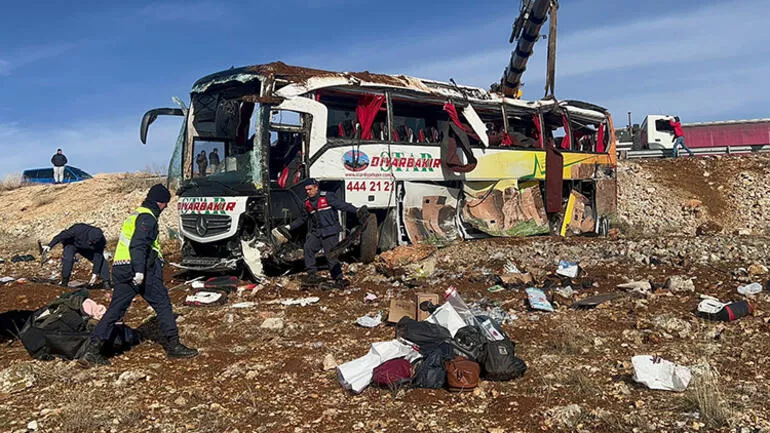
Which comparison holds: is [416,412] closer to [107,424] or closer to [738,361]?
[107,424]

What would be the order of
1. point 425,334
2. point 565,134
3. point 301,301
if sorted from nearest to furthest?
point 425,334 → point 301,301 → point 565,134

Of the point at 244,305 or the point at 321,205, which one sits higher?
the point at 321,205

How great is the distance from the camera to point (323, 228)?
8.87 meters

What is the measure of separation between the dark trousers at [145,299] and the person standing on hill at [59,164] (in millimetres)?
22887

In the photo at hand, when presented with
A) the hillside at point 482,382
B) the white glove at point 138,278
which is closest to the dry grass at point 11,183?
the hillside at point 482,382

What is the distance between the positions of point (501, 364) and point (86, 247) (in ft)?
25.0

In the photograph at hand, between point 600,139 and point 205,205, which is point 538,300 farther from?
point 600,139

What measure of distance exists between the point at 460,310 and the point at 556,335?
948 millimetres

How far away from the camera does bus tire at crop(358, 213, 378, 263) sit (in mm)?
10266

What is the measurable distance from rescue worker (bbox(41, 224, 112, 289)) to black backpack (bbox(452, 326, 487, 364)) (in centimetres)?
682

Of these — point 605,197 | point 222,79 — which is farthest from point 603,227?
point 222,79

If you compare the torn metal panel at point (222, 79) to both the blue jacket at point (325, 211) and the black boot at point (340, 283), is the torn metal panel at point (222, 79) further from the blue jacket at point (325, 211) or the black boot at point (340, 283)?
the black boot at point (340, 283)

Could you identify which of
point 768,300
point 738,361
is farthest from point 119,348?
point 768,300

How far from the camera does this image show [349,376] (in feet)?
15.4
